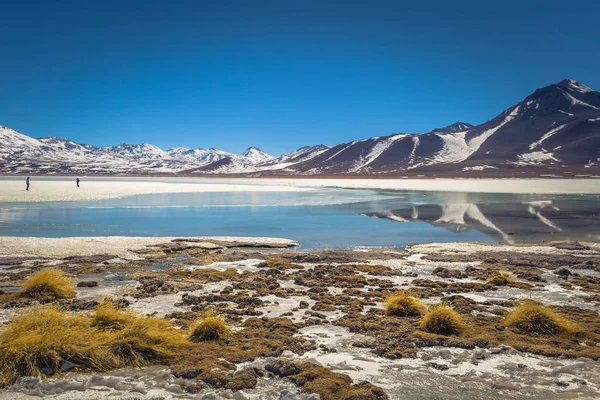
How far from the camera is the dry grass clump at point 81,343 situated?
278 inches

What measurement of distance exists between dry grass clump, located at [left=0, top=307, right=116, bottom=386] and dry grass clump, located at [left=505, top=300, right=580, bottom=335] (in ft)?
27.1

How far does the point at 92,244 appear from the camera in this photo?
20469 mm

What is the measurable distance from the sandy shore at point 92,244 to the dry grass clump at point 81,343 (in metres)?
10.7

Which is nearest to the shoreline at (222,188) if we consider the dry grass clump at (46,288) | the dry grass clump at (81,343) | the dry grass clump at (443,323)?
the dry grass clump at (46,288)

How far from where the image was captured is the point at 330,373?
23.6 ft

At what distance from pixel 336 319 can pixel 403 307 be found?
5.57 feet

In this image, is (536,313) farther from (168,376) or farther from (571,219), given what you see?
(571,219)

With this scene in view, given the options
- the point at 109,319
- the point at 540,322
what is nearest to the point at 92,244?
the point at 109,319

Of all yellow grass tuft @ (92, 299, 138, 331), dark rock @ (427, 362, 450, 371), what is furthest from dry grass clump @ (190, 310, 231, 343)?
dark rock @ (427, 362, 450, 371)

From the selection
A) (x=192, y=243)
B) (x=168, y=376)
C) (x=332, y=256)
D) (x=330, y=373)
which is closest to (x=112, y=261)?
(x=192, y=243)

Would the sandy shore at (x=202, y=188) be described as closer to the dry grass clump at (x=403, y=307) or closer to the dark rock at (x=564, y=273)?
the dry grass clump at (x=403, y=307)

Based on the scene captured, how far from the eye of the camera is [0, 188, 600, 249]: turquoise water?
2447 centimetres

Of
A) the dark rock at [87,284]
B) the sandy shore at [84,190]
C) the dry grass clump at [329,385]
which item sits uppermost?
the sandy shore at [84,190]

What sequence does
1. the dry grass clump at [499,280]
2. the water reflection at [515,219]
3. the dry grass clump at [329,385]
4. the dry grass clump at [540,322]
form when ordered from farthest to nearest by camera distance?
the water reflection at [515,219], the dry grass clump at [499,280], the dry grass clump at [540,322], the dry grass clump at [329,385]
